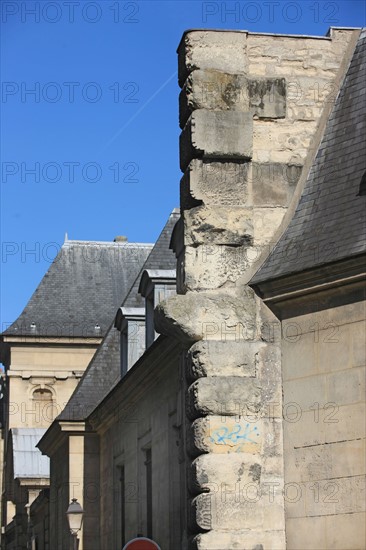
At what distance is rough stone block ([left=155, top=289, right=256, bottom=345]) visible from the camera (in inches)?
444

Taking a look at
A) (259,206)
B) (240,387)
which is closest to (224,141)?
(259,206)

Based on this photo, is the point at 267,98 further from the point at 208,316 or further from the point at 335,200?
the point at 208,316

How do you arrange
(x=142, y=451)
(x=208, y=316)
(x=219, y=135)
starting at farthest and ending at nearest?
(x=142, y=451), (x=219, y=135), (x=208, y=316)

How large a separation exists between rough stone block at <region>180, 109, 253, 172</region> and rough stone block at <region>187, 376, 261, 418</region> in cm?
210

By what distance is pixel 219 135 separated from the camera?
38.5ft

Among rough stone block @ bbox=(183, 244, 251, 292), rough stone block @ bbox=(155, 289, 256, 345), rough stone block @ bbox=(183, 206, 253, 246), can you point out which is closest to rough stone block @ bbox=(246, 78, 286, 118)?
rough stone block @ bbox=(183, 206, 253, 246)

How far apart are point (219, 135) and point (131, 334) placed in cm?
1164

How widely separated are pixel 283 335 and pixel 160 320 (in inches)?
44.0

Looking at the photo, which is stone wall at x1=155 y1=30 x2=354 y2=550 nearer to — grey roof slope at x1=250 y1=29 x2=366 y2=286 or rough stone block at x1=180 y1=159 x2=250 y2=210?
rough stone block at x1=180 y1=159 x2=250 y2=210

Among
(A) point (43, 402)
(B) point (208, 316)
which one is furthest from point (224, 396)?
(A) point (43, 402)

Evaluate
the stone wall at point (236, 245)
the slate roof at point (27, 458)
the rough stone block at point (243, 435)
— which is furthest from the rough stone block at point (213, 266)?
the slate roof at point (27, 458)

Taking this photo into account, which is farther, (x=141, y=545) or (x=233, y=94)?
(x=141, y=545)

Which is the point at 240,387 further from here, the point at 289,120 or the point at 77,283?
the point at 77,283

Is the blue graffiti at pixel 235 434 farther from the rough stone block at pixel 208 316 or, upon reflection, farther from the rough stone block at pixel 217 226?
the rough stone block at pixel 217 226
